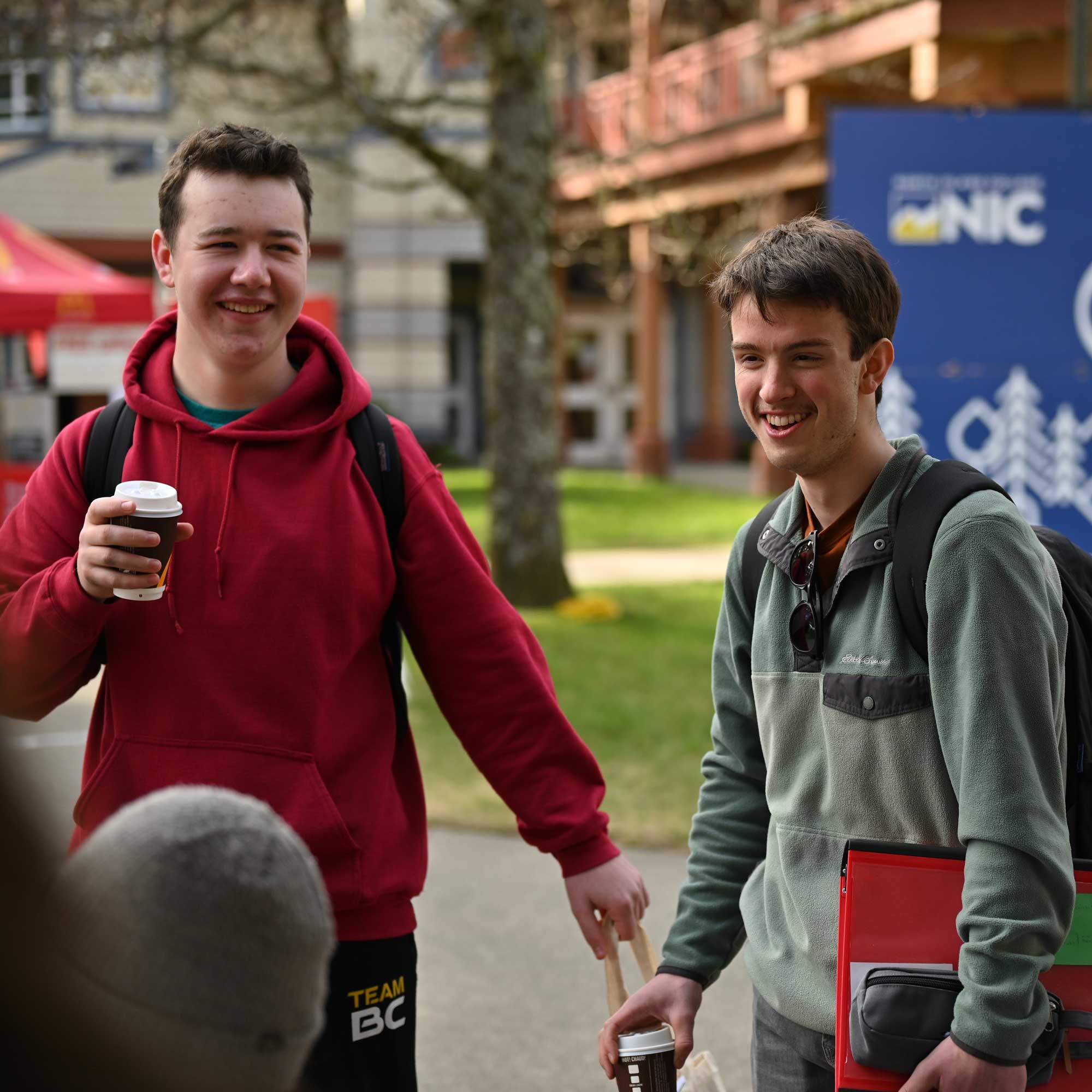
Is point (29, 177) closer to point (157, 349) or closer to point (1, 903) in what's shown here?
point (157, 349)

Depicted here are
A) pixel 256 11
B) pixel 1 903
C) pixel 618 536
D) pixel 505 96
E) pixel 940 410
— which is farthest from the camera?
pixel 618 536

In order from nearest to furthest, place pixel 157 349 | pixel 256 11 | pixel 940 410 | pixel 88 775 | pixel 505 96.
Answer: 1. pixel 88 775
2. pixel 157 349
3. pixel 940 410
4. pixel 505 96
5. pixel 256 11

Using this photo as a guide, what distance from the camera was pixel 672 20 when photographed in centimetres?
2736

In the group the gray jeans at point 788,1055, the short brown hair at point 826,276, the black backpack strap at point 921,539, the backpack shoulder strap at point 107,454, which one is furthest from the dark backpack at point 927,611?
the backpack shoulder strap at point 107,454

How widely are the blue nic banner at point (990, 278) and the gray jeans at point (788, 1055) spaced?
4887 millimetres

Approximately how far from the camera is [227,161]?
253cm

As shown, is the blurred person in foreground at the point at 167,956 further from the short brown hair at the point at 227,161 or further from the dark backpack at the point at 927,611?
the short brown hair at the point at 227,161

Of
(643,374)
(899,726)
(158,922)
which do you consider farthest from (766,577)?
(643,374)

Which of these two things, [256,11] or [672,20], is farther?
[672,20]

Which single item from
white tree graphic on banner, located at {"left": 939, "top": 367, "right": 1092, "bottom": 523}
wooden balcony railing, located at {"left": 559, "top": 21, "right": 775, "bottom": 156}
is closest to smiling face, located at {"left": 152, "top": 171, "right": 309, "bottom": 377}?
white tree graphic on banner, located at {"left": 939, "top": 367, "right": 1092, "bottom": 523}

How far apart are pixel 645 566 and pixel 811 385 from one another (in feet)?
44.1

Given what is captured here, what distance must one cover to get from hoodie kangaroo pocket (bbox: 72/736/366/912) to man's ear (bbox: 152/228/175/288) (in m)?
0.79

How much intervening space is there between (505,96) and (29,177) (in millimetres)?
19429

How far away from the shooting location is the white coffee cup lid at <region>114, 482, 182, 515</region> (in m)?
2.27
